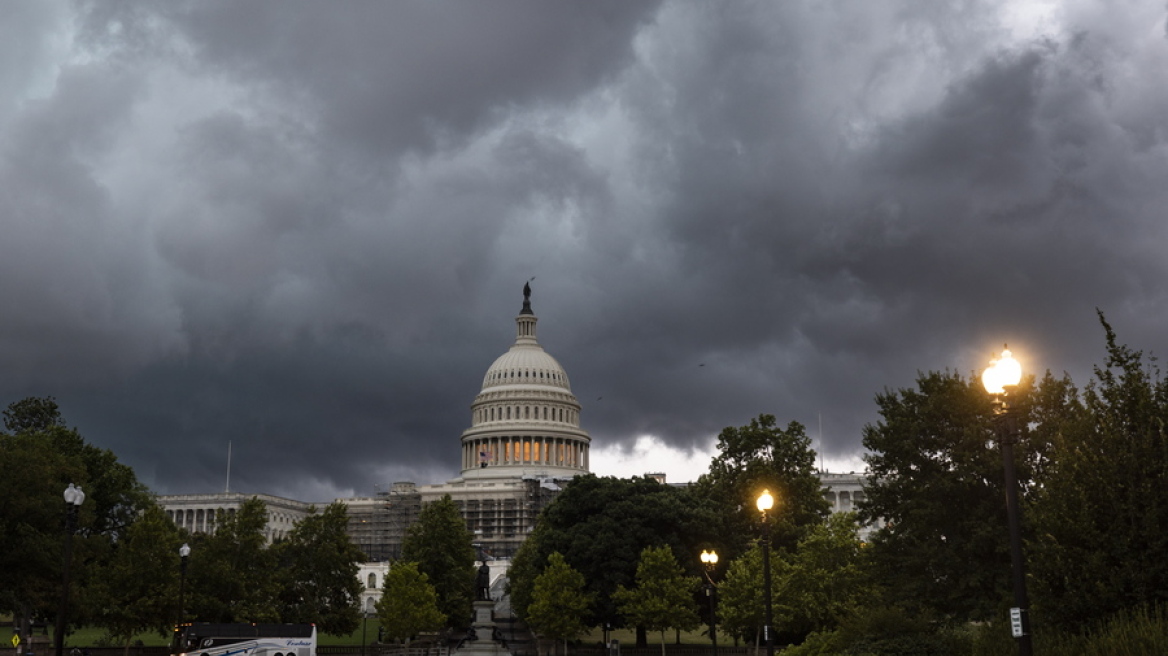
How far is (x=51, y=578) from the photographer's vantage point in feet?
202

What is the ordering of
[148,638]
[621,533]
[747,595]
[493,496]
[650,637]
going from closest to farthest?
1. [747,595]
2. [621,533]
3. [148,638]
4. [650,637]
5. [493,496]

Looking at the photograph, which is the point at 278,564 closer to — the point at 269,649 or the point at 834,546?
the point at 269,649

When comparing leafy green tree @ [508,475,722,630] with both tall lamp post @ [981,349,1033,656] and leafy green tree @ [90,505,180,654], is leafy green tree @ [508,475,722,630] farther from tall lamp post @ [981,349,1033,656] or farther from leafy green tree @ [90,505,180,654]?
tall lamp post @ [981,349,1033,656]

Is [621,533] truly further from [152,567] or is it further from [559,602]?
[152,567]

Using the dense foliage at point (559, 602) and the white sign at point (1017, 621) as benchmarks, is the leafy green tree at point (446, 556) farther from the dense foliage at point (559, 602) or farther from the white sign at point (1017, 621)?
the white sign at point (1017, 621)

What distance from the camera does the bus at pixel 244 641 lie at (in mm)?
42344

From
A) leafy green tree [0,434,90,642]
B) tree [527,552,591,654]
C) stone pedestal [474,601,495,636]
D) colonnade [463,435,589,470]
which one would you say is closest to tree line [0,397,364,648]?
leafy green tree [0,434,90,642]

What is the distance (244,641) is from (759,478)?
43587 millimetres

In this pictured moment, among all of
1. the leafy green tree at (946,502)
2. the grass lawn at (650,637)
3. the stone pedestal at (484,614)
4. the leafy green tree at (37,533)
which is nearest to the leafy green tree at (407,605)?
the grass lawn at (650,637)

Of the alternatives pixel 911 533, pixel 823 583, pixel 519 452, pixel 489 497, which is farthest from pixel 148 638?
pixel 519 452

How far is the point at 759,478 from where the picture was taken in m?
78.6

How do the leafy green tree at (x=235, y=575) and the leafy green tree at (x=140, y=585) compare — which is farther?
the leafy green tree at (x=235, y=575)

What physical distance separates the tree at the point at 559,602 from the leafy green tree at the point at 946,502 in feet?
85.7

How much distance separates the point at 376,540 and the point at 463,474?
19333 millimetres
